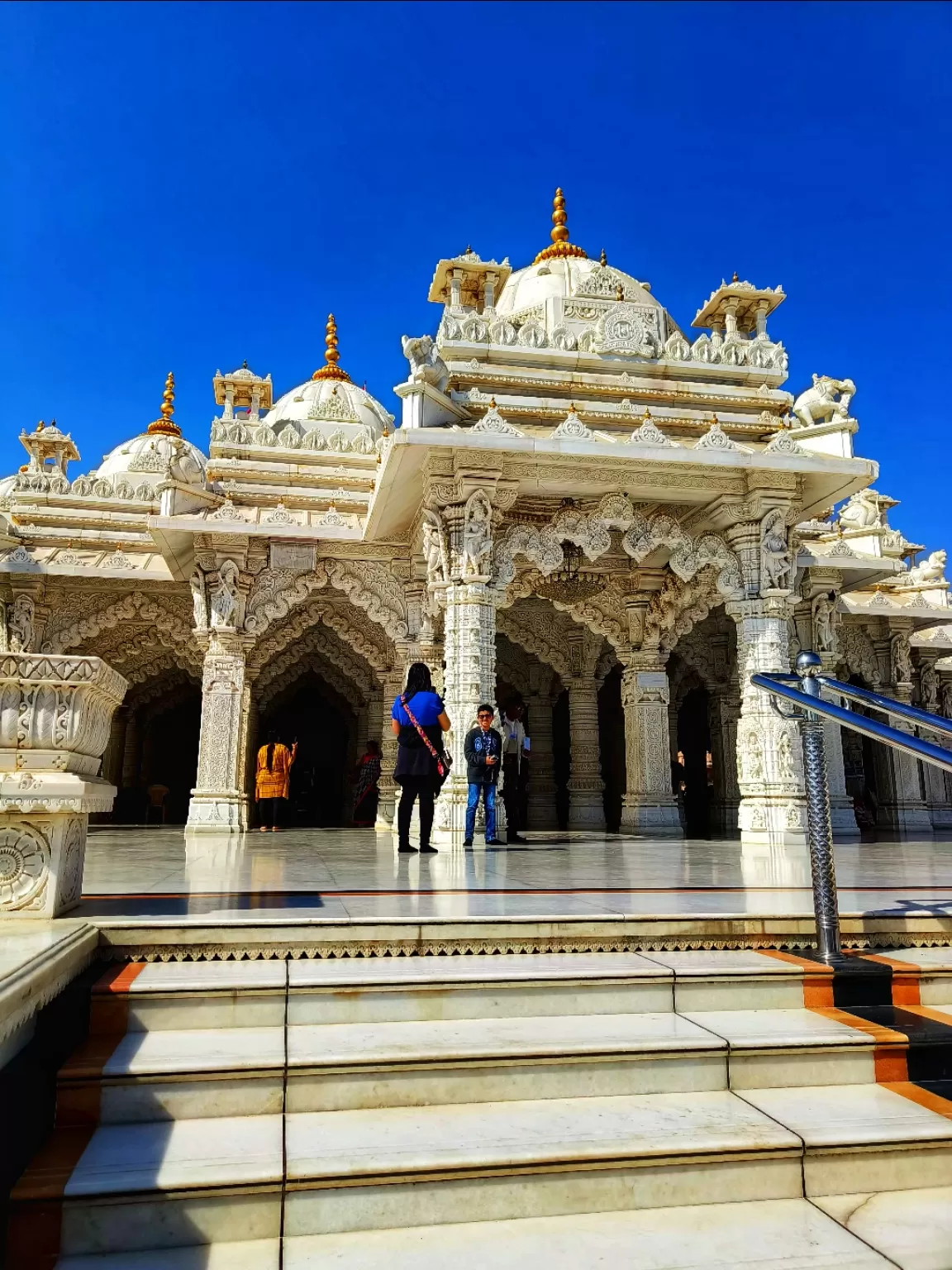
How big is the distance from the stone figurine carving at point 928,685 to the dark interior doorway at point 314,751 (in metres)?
10.6

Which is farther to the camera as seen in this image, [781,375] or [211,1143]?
[781,375]

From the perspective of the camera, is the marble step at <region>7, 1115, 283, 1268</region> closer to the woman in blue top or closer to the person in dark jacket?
the woman in blue top

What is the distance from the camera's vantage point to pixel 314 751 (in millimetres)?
18938

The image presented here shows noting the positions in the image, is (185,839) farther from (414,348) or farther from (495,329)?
(495,329)

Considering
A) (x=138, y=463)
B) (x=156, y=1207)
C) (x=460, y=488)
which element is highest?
(x=138, y=463)

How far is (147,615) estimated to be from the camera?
11.8 meters

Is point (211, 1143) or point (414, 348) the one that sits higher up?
point (414, 348)

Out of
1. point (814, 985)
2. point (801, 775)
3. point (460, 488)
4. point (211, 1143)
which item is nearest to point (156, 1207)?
point (211, 1143)

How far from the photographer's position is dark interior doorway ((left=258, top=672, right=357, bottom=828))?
18.4 m

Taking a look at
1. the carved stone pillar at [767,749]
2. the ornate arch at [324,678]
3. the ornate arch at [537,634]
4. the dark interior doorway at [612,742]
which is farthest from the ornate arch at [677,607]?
the ornate arch at [324,678]

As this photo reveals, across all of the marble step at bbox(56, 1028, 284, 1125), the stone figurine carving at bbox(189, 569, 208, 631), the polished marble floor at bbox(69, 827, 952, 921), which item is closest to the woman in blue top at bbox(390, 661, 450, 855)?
the polished marble floor at bbox(69, 827, 952, 921)

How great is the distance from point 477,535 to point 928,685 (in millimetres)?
9676

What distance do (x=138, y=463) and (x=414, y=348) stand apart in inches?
442

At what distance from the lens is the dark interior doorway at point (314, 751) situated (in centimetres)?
1841
